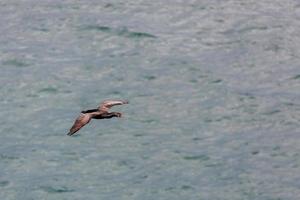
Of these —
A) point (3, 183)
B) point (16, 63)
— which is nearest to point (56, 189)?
point (3, 183)

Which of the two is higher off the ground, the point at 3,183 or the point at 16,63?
the point at 16,63

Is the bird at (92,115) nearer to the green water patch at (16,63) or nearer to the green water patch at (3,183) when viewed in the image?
the green water patch at (3,183)

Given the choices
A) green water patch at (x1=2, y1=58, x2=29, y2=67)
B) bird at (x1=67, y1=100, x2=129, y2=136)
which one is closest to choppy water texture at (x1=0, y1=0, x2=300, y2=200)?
green water patch at (x1=2, y1=58, x2=29, y2=67)

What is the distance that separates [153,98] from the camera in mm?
44844

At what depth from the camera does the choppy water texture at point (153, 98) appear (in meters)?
41.2

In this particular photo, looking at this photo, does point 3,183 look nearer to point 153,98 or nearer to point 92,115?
point 153,98

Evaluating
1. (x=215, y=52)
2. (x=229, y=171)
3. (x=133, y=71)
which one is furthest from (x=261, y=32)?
(x=229, y=171)

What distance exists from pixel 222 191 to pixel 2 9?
613 inches

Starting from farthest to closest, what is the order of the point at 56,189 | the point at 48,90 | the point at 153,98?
1. the point at 48,90
2. the point at 153,98
3. the point at 56,189

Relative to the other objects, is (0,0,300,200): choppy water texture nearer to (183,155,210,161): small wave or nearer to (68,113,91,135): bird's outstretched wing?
(183,155,210,161): small wave

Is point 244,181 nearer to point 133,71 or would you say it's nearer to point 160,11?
point 133,71

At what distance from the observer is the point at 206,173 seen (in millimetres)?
41281

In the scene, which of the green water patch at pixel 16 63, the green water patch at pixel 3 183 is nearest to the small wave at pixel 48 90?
the green water patch at pixel 16 63

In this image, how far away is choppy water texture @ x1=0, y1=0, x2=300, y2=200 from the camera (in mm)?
41156
